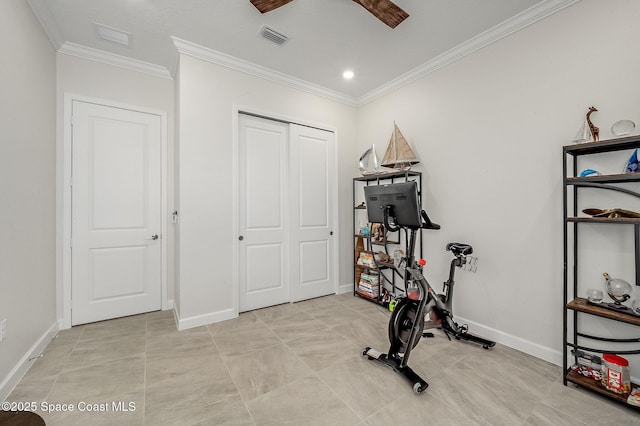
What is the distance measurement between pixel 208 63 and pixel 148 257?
2.28 metres

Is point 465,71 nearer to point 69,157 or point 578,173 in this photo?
point 578,173

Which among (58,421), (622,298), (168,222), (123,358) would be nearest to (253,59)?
(168,222)

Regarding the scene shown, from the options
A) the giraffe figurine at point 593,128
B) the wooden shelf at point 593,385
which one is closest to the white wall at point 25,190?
the wooden shelf at point 593,385

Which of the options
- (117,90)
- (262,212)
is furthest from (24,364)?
(117,90)

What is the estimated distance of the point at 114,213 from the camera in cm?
295

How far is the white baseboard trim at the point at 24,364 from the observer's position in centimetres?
171

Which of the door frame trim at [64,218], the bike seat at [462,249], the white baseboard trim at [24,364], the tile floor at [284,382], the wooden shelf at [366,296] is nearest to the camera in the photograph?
the tile floor at [284,382]

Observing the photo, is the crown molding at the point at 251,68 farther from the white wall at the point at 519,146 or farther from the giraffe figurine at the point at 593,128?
the giraffe figurine at the point at 593,128

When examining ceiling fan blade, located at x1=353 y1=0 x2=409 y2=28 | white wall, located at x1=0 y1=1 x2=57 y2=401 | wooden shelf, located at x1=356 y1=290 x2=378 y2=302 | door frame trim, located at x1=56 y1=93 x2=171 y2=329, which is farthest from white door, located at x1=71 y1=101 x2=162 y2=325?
ceiling fan blade, located at x1=353 y1=0 x2=409 y2=28

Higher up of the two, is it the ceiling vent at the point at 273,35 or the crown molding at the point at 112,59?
the ceiling vent at the point at 273,35

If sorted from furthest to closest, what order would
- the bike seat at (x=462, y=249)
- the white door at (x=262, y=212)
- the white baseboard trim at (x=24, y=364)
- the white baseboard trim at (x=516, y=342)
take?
the white door at (x=262, y=212) → the bike seat at (x=462, y=249) → the white baseboard trim at (x=516, y=342) → the white baseboard trim at (x=24, y=364)

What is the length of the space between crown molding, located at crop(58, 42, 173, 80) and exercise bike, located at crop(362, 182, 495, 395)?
2835 millimetres

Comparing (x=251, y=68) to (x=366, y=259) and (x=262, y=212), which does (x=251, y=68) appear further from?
(x=366, y=259)

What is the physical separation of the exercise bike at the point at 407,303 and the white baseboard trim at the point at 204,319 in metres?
1.57
